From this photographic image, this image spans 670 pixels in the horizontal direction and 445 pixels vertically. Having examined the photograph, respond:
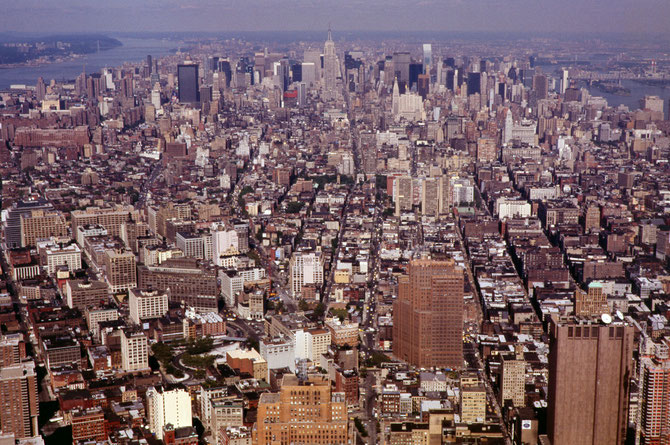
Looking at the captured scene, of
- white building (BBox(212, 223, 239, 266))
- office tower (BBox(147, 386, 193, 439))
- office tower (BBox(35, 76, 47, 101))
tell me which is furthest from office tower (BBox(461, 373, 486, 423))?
office tower (BBox(35, 76, 47, 101))

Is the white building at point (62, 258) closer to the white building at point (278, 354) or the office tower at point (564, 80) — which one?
the white building at point (278, 354)

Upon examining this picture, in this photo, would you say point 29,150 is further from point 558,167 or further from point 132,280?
point 558,167

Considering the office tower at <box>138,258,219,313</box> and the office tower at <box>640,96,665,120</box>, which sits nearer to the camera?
the office tower at <box>138,258,219,313</box>

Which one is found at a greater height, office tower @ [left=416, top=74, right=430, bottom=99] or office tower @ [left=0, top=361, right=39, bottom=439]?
office tower @ [left=416, top=74, right=430, bottom=99]

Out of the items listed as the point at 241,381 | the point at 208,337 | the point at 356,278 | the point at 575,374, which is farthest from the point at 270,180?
the point at 575,374

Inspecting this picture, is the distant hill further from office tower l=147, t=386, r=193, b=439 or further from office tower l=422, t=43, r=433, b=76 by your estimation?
office tower l=147, t=386, r=193, b=439

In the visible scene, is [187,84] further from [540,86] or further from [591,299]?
[591,299]

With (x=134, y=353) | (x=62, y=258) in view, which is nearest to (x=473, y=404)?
(x=134, y=353)
